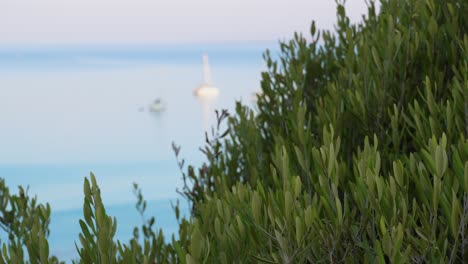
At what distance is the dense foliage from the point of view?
3.40 metres

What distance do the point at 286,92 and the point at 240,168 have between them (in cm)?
90

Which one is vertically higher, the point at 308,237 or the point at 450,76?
the point at 450,76

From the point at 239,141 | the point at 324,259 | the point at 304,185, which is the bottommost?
the point at 324,259

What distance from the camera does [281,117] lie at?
21.8ft

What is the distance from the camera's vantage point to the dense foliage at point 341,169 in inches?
134

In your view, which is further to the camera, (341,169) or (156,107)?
(156,107)

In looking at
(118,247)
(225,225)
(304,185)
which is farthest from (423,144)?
(118,247)

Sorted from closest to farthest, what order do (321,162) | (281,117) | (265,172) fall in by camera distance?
(321,162) < (265,172) < (281,117)

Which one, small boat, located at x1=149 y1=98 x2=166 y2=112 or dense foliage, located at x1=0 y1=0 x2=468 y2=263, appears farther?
small boat, located at x1=149 y1=98 x2=166 y2=112

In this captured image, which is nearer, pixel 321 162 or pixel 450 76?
pixel 321 162

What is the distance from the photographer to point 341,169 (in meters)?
4.25

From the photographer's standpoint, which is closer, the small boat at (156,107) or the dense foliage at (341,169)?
the dense foliage at (341,169)

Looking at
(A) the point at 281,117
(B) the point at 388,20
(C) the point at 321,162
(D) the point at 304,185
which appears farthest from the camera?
(A) the point at 281,117

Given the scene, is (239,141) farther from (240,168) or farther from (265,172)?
(265,172)
